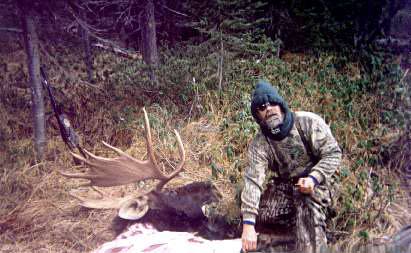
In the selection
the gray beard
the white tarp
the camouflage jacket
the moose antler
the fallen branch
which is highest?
the fallen branch

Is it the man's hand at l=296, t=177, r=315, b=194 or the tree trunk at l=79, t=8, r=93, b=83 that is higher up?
the tree trunk at l=79, t=8, r=93, b=83

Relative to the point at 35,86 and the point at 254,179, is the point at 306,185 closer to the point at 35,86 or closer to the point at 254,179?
the point at 254,179

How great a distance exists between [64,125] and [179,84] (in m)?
0.64

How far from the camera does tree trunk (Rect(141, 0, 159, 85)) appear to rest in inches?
106

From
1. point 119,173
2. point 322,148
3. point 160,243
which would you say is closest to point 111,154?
point 119,173

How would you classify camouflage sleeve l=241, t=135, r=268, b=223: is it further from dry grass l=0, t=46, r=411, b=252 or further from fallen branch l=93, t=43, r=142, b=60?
fallen branch l=93, t=43, r=142, b=60

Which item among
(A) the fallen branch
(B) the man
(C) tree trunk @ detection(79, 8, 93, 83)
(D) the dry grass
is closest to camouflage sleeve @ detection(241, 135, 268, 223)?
(B) the man

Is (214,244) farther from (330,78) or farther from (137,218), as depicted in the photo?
(330,78)

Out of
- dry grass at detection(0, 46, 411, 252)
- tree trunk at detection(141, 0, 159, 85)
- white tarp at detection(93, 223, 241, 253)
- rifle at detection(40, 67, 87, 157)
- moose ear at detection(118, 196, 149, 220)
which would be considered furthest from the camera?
tree trunk at detection(141, 0, 159, 85)

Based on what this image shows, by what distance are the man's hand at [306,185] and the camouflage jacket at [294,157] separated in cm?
4

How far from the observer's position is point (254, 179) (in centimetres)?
191

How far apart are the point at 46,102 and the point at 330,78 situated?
1.49 meters

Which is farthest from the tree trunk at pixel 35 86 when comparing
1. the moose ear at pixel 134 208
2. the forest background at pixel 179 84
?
the moose ear at pixel 134 208

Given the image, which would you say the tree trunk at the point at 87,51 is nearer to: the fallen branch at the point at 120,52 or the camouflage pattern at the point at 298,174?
the fallen branch at the point at 120,52
